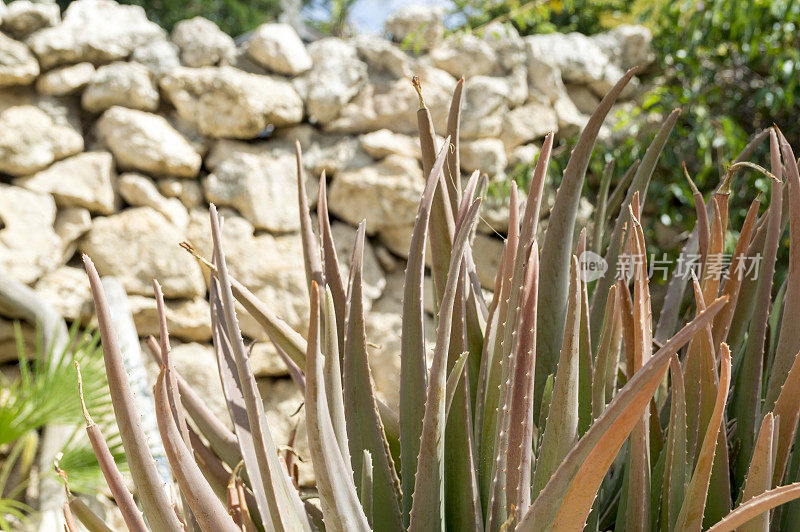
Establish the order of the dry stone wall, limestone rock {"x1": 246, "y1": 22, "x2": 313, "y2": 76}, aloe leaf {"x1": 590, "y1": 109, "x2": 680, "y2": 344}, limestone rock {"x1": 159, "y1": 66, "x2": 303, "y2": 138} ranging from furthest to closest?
limestone rock {"x1": 246, "y1": 22, "x2": 313, "y2": 76} → limestone rock {"x1": 159, "y1": 66, "x2": 303, "y2": 138} → the dry stone wall → aloe leaf {"x1": 590, "y1": 109, "x2": 680, "y2": 344}

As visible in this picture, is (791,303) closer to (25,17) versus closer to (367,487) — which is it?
(367,487)

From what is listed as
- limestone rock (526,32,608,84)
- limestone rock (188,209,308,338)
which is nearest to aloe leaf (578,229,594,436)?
limestone rock (188,209,308,338)

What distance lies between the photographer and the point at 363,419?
335 mm

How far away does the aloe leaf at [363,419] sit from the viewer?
1.06 ft

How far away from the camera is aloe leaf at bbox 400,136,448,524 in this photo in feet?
0.97

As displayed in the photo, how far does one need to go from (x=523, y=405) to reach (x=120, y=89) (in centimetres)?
208

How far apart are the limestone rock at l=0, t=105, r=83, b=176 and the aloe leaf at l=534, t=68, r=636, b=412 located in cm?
197

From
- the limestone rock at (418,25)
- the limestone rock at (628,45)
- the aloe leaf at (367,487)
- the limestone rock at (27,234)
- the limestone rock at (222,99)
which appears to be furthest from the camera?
the limestone rock at (628,45)

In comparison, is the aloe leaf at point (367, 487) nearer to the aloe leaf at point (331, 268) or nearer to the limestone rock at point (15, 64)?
the aloe leaf at point (331, 268)

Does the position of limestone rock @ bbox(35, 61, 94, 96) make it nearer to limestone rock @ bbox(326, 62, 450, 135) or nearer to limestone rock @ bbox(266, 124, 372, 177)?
limestone rock @ bbox(266, 124, 372, 177)

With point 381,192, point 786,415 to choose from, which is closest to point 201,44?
point 381,192

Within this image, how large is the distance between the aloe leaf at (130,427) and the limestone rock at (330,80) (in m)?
2.01

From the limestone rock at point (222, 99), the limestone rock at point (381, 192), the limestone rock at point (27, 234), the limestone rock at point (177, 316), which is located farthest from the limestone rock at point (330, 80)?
the limestone rock at point (27, 234)

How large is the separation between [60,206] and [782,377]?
6.82 ft
